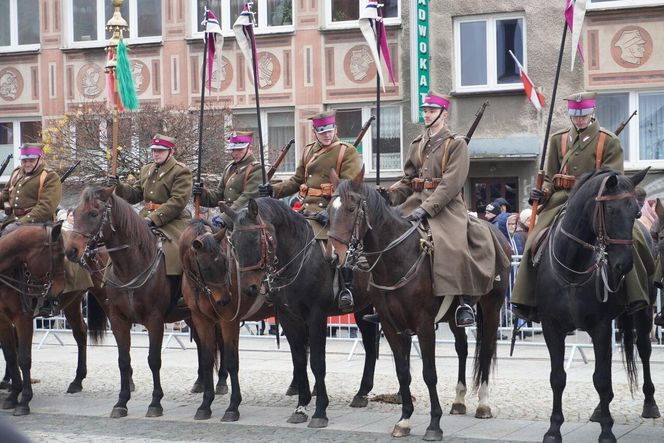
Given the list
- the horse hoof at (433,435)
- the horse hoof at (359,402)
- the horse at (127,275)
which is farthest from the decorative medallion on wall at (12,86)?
the horse hoof at (433,435)

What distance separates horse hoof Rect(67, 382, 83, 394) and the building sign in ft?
45.2

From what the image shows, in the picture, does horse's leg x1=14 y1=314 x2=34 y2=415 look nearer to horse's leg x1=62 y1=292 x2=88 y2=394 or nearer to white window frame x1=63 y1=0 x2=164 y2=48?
horse's leg x1=62 y1=292 x2=88 y2=394

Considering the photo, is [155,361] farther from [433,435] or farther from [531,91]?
[531,91]

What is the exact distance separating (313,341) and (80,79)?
20.8 meters

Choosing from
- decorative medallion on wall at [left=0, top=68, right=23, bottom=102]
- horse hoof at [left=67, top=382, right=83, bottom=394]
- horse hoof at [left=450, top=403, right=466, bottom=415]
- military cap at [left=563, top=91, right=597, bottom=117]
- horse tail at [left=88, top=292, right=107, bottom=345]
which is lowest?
horse hoof at [left=67, top=382, right=83, bottom=394]

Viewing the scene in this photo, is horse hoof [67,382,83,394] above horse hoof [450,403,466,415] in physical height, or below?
below

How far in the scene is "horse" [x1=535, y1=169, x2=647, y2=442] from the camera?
9.09 meters

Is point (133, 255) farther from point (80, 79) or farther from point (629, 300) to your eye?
point (80, 79)

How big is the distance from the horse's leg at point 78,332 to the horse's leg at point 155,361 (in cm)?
175

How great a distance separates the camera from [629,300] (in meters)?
9.69

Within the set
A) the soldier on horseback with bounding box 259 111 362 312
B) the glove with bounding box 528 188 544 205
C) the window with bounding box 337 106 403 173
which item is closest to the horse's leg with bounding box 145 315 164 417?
the soldier on horseback with bounding box 259 111 362 312

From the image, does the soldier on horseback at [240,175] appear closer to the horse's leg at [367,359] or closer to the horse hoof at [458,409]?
the horse's leg at [367,359]

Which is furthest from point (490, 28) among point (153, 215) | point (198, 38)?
point (153, 215)

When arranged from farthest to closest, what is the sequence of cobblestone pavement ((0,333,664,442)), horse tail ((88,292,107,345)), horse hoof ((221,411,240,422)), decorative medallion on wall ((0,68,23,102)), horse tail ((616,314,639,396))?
decorative medallion on wall ((0,68,23,102)) < horse tail ((88,292,107,345)) < horse hoof ((221,411,240,422)) < cobblestone pavement ((0,333,664,442)) < horse tail ((616,314,639,396))
